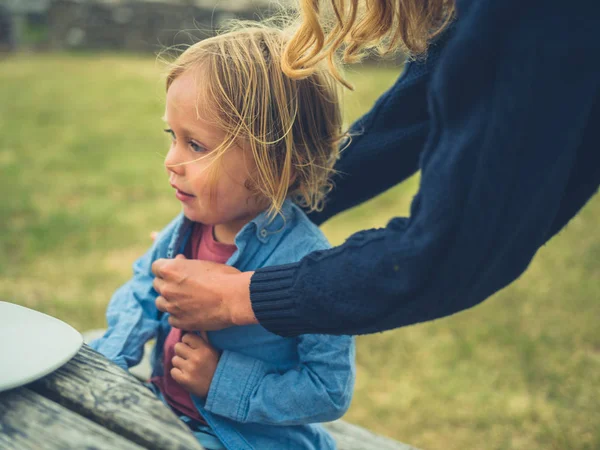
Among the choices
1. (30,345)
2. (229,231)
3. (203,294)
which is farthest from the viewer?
(229,231)

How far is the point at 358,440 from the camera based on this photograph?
1.82 metres

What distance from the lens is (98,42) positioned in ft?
41.4

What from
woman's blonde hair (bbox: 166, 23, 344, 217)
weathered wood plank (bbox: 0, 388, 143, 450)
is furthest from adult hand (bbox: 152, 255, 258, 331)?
weathered wood plank (bbox: 0, 388, 143, 450)

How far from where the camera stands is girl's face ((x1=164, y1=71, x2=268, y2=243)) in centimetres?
141

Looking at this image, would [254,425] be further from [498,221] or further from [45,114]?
[45,114]

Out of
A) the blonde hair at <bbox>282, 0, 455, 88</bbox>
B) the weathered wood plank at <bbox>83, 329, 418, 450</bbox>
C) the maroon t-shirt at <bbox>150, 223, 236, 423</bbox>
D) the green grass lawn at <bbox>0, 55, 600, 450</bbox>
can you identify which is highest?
the blonde hair at <bbox>282, 0, 455, 88</bbox>

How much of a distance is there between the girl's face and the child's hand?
0.96 ft

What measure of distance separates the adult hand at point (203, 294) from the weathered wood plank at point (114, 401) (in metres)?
0.27

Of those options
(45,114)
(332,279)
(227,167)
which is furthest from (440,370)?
(45,114)

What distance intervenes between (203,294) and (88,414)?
397 mm

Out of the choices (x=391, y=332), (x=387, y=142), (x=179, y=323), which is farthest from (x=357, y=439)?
(x=391, y=332)

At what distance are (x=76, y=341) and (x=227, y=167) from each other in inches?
21.5

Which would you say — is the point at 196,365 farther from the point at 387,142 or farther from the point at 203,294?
the point at 387,142

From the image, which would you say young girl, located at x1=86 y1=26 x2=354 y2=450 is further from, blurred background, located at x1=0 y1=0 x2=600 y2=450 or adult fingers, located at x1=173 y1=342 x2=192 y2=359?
blurred background, located at x1=0 y1=0 x2=600 y2=450
